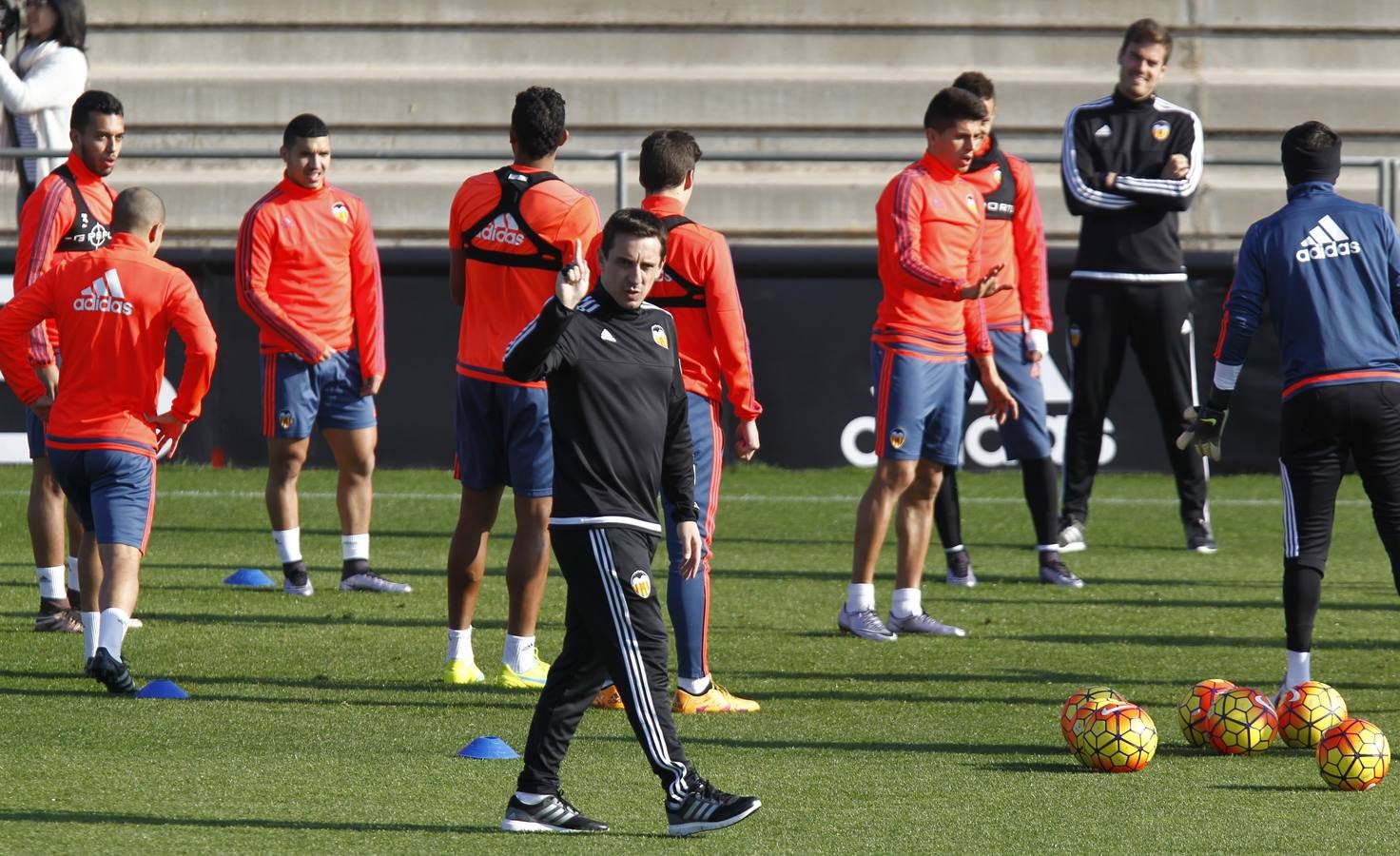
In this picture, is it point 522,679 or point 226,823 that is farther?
point 522,679

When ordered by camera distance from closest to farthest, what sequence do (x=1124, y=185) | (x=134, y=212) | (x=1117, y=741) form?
(x=1117, y=741) < (x=134, y=212) < (x=1124, y=185)

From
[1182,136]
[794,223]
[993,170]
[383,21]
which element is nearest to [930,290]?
[993,170]

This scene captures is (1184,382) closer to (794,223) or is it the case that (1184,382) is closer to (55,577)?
(55,577)

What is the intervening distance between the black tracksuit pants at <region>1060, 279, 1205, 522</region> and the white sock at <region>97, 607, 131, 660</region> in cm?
572

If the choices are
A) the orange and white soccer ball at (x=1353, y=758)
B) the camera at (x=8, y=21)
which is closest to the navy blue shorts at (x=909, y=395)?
the orange and white soccer ball at (x=1353, y=758)

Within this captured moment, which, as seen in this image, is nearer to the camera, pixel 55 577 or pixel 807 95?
pixel 55 577

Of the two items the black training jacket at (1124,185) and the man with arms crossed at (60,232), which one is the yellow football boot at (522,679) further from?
the black training jacket at (1124,185)

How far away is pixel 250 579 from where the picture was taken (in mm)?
9398

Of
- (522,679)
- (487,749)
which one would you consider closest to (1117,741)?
(487,749)

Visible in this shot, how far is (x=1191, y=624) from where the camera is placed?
8.61 meters

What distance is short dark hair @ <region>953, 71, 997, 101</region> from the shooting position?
29.2ft

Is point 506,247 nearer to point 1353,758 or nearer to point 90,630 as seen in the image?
point 90,630

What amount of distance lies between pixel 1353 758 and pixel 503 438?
3016 millimetres

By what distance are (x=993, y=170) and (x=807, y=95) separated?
9595mm
